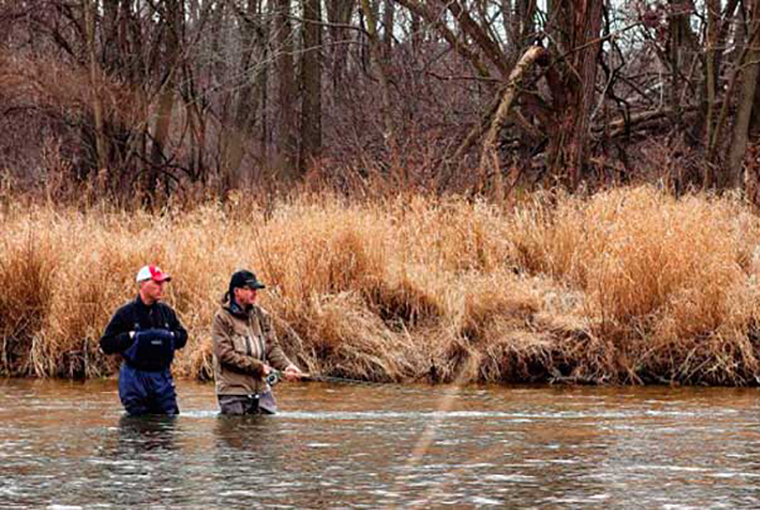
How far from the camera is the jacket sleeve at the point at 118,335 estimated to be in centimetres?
1118

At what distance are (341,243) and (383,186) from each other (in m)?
2.29

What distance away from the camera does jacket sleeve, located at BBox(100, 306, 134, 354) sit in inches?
440

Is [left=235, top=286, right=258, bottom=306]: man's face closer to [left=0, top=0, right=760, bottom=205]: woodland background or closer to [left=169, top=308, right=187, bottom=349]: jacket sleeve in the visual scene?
[left=169, top=308, right=187, bottom=349]: jacket sleeve

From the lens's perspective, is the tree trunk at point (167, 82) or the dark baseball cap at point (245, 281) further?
the tree trunk at point (167, 82)

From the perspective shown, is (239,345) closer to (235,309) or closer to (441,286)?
(235,309)

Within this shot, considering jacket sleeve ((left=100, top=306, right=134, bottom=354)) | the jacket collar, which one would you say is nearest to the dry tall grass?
the jacket collar

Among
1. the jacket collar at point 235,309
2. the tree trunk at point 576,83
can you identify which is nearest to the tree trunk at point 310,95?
the tree trunk at point 576,83

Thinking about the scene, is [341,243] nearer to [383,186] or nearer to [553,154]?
[383,186]

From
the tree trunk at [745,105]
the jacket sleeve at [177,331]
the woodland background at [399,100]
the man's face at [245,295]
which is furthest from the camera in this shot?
the tree trunk at [745,105]

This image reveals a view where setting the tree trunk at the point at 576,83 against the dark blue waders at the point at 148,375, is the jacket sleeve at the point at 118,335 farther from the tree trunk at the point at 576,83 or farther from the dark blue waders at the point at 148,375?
the tree trunk at the point at 576,83

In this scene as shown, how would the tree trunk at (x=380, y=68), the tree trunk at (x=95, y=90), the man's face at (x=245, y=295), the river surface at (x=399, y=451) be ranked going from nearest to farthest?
the river surface at (x=399, y=451) → the man's face at (x=245, y=295) → the tree trunk at (x=95, y=90) → the tree trunk at (x=380, y=68)

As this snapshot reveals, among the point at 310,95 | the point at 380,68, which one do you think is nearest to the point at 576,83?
the point at 380,68

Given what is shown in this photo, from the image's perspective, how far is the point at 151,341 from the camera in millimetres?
11203

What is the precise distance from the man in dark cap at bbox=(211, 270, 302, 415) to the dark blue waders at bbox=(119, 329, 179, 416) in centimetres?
38
